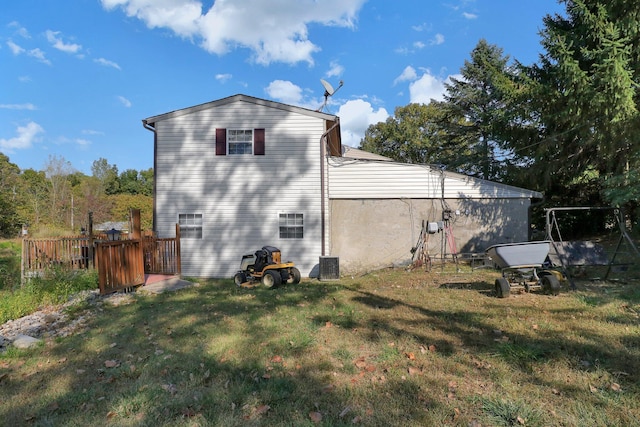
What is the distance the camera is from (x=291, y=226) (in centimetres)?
1186

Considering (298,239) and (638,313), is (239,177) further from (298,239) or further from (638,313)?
(638,313)

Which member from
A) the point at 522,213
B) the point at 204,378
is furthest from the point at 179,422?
the point at 522,213

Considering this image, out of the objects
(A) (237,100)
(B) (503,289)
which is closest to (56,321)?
(B) (503,289)

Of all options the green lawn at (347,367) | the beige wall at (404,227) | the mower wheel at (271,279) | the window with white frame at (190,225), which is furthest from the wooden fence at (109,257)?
the beige wall at (404,227)

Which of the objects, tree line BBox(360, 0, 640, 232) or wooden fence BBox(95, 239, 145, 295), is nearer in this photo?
wooden fence BBox(95, 239, 145, 295)

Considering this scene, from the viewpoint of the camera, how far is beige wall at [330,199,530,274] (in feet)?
38.7

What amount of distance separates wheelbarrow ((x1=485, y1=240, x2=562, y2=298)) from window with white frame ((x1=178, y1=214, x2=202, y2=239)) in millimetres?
9218

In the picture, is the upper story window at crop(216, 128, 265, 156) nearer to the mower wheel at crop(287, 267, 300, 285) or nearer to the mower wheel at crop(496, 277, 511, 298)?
the mower wheel at crop(287, 267, 300, 285)

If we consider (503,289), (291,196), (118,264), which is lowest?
(503,289)

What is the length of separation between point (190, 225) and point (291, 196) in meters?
3.67

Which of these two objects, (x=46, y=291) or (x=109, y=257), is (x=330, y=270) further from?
(x=46, y=291)

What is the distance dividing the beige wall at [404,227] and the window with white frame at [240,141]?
3615 millimetres

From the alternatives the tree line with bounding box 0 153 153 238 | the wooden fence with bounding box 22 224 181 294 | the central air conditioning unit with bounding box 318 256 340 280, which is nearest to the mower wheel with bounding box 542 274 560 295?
the central air conditioning unit with bounding box 318 256 340 280

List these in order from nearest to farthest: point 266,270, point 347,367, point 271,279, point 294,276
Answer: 1. point 347,367
2. point 271,279
3. point 266,270
4. point 294,276
